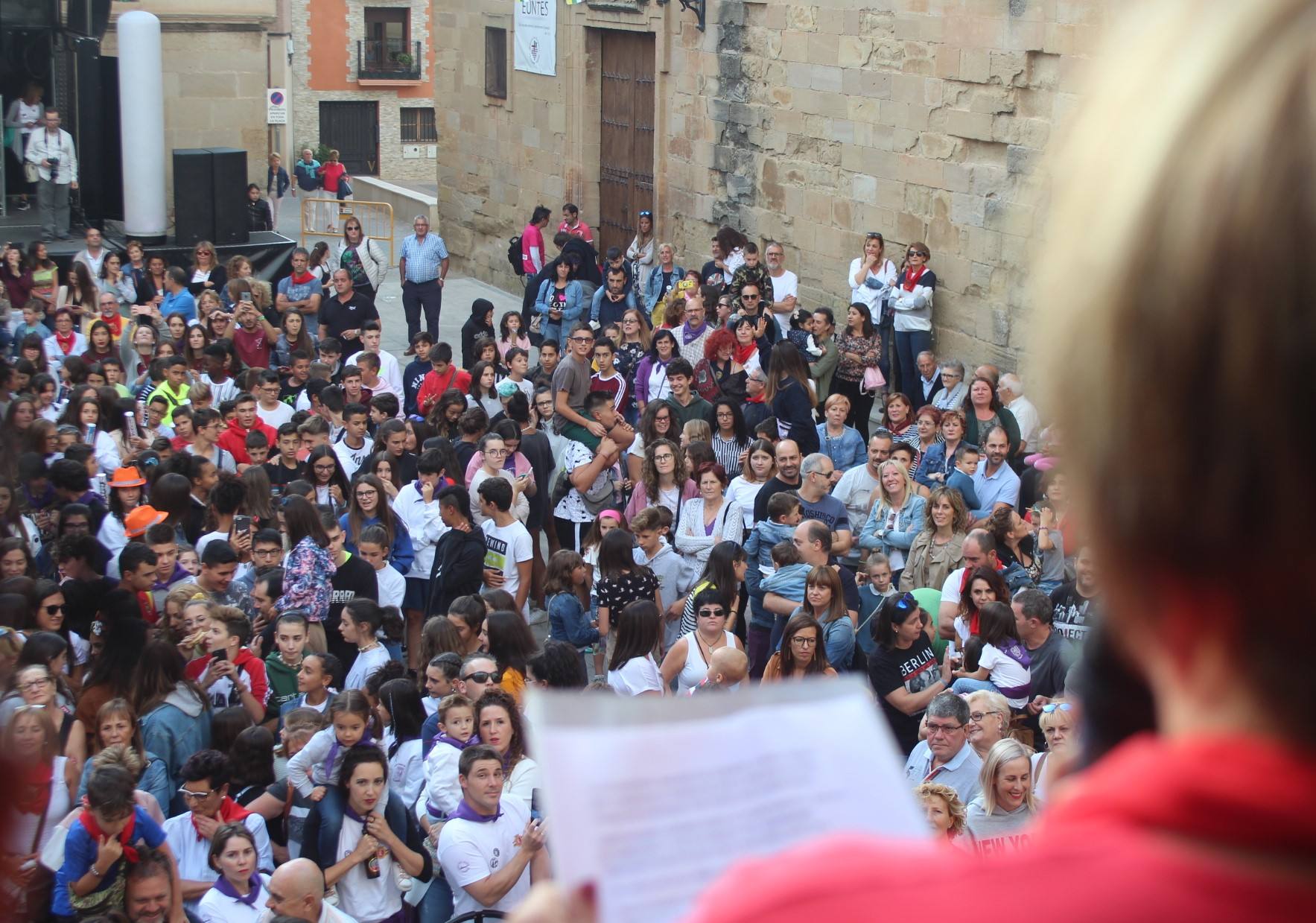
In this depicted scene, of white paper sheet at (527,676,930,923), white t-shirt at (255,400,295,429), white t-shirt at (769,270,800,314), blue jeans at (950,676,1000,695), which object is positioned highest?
white paper sheet at (527,676,930,923)

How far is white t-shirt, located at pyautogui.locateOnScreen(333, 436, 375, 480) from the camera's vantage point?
384 inches

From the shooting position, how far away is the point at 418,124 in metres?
44.2

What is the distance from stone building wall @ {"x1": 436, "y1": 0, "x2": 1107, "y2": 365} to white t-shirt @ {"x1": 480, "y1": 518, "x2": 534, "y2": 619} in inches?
196

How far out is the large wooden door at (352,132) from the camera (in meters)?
43.0

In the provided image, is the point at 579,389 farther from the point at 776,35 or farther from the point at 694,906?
the point at 694,906

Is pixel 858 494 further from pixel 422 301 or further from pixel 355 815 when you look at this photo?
pixel 422 301

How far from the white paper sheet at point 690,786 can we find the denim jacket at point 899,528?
7.52 metres

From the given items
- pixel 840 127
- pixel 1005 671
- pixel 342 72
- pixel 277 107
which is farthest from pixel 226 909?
pixel 342 72

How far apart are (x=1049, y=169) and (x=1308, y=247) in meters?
0.15

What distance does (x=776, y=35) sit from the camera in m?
15.4

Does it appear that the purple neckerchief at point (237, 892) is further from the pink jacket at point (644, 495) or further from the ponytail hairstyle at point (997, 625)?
the pink jacket at point (644, 495)

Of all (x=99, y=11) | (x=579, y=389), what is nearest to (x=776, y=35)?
(x=579, y=389)

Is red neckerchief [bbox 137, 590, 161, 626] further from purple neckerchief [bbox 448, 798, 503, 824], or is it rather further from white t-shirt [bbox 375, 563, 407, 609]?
purple neckerchief [bbox 448, 798, 503, 824]

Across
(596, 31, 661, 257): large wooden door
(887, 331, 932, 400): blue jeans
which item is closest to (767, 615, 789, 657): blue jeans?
(887, 331, 932, 400): blue jeans
